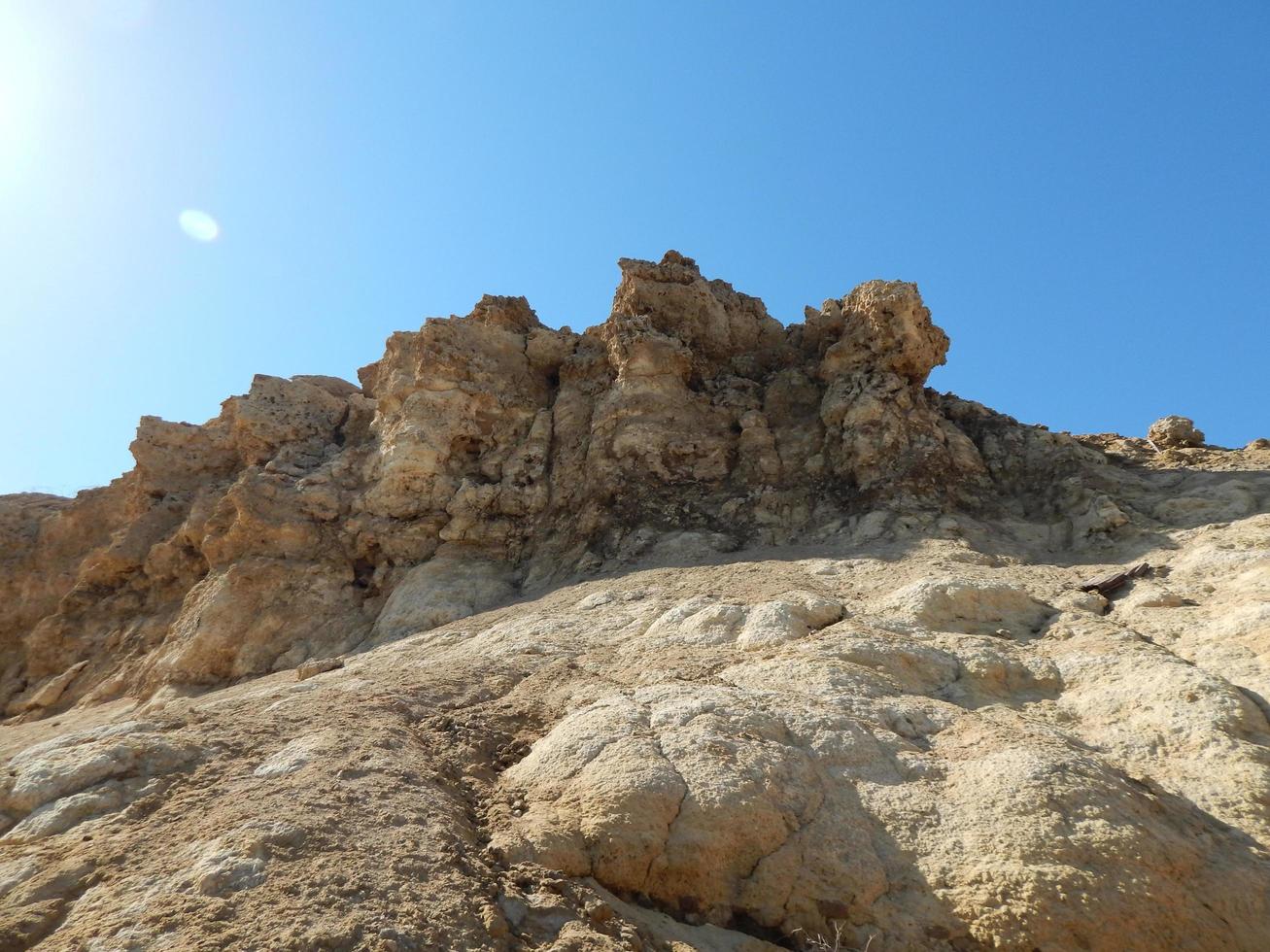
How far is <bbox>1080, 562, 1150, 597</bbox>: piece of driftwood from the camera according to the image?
823 cm

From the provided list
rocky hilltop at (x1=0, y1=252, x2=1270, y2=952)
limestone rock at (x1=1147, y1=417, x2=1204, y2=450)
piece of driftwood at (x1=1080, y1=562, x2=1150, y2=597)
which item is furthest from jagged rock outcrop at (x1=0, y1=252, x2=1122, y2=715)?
piece of driftwood at (x1=1080, y1=562, x2=1150, y2=597)

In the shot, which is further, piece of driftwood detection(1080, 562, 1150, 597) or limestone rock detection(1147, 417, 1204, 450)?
limestone rock detection(1147, 417, 1204, 450)

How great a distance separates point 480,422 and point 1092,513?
1004 centimetres

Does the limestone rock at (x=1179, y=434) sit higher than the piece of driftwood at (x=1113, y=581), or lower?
higher

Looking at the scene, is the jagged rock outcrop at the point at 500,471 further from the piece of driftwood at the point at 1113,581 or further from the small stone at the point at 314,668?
the piece of driftwood at the point at 1113,581

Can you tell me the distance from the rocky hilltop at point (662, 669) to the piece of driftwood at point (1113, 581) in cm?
20

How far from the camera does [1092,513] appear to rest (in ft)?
33.6

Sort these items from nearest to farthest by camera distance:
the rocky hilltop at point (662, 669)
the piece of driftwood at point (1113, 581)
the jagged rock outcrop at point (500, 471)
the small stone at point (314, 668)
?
the rocky hilltop at point (662, 669), the piece of driftwood at point (1113, 581), the small stone at point (314, 668), the jagged rock outcrop at point (500, 471)

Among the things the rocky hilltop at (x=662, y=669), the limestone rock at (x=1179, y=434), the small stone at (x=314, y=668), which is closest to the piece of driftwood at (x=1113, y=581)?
the rocky hilltop at (x=662, y=669)

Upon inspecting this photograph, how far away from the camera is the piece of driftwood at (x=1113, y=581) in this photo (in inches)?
324

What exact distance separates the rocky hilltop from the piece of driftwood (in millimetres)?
205

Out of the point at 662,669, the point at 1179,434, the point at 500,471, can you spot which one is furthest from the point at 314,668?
the point at 1179,434

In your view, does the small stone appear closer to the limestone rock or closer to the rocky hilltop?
the rocky hilltop

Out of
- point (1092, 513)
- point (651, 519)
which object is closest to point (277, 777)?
point (651, 519)
